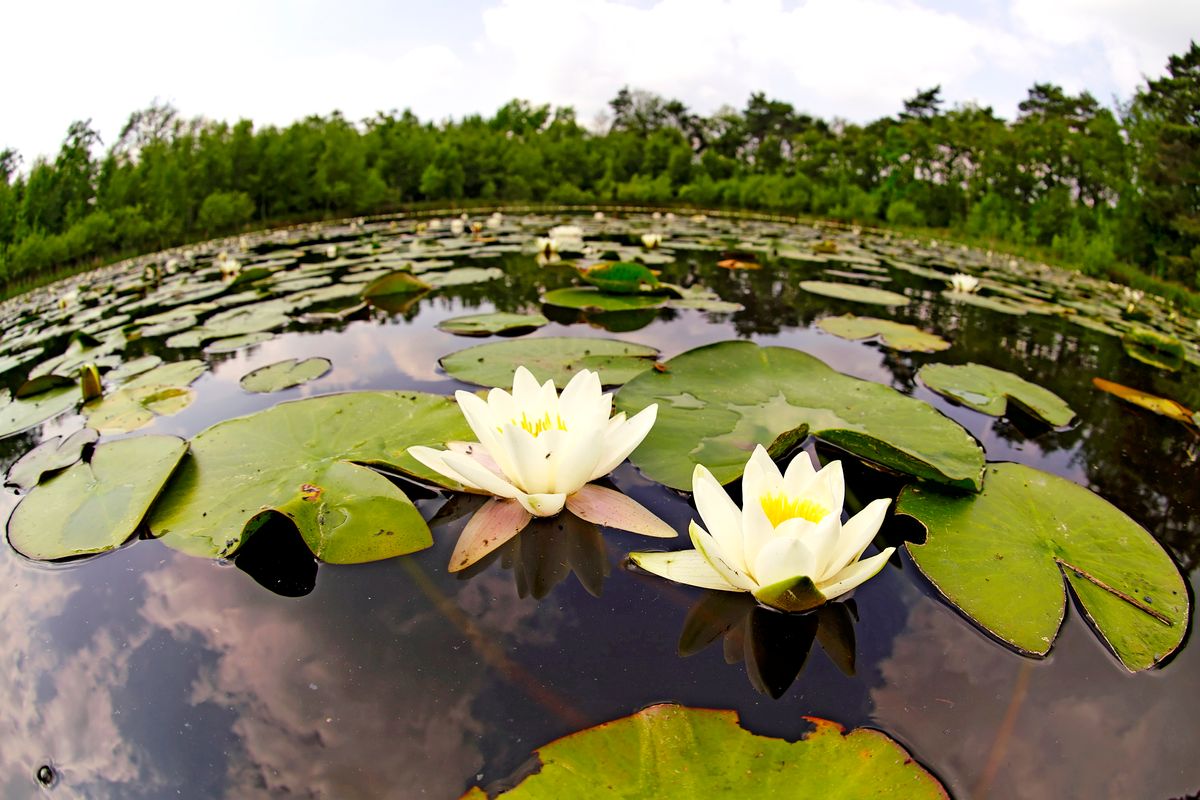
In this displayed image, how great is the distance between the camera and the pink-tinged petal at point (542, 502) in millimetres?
853

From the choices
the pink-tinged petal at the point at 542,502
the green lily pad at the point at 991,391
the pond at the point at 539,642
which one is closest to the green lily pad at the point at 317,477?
the pond at the point at 539,642

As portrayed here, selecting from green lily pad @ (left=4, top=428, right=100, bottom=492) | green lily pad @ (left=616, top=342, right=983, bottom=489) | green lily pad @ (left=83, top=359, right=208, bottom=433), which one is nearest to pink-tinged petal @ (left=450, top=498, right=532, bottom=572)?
green lily pad @ (left=616, top=342, right=983, bottom=489)

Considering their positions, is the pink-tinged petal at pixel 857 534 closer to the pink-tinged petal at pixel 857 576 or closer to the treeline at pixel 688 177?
the pink-tinged petal at pixel 857 576

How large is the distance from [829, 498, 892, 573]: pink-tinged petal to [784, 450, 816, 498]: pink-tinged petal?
3.5 inches

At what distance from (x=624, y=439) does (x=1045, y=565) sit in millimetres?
665

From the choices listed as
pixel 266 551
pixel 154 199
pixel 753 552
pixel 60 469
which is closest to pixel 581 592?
pixel 753 552

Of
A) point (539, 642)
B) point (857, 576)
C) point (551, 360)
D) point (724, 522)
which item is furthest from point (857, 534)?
point (551, 360)

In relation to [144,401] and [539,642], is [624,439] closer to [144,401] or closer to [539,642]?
[539,642]

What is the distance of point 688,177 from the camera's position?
23.9m

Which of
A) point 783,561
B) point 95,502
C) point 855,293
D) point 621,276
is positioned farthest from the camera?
point 855,293

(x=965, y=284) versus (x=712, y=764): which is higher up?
(x=965, y=284)

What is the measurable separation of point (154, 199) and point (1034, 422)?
11.3 metres

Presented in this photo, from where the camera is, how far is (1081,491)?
1.02m

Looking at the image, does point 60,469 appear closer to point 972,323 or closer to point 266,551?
point 266,551
